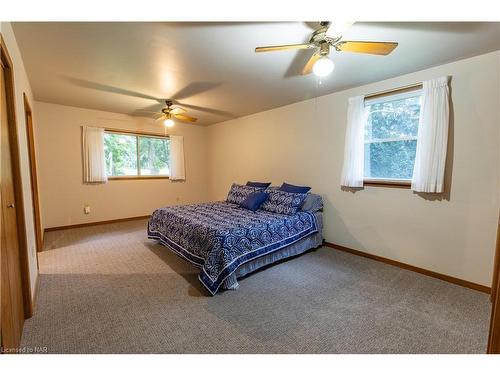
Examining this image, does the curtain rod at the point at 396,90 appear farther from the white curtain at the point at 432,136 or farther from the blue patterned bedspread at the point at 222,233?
the blue patterned bedspread at the point at 222,233

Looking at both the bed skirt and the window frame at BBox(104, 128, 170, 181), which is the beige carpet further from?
the window frame at BBox(104, 128, 170, 181)

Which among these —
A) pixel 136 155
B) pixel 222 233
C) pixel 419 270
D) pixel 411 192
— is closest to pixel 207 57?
pixel 222 233

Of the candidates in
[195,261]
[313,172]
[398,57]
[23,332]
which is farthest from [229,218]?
[398,57]

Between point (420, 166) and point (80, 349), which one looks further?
point (420, 166)

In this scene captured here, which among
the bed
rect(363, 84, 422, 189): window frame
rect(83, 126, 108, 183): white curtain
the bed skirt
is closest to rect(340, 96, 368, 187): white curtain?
rect(363, 84, 422, 189): window frame

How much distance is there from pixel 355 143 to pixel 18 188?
11.9 ft

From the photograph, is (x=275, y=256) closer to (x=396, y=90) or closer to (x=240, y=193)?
(x=240, y=193)

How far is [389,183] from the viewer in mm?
3018

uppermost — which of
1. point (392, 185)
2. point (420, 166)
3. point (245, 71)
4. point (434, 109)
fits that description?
point (245, 71)

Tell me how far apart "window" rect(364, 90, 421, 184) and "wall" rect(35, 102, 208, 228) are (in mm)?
4381

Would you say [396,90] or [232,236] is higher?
[396,90]

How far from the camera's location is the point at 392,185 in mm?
3000
